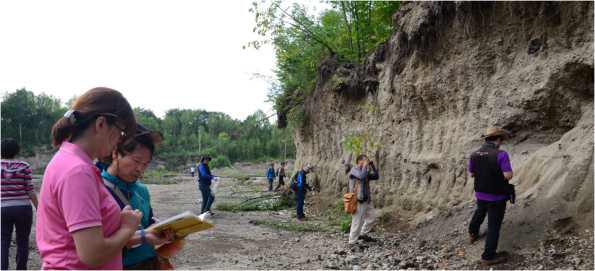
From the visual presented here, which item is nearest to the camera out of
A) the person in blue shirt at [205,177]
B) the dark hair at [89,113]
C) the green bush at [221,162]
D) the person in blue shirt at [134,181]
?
the dark hair at [89,113]

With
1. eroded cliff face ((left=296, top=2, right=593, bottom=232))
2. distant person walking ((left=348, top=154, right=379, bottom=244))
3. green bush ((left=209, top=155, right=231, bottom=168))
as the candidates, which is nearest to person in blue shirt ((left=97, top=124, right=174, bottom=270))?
eroded cliff face ((left=296, top=2, right=593, bottom=232))

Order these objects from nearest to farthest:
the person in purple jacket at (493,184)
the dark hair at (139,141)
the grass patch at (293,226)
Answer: the dark hair at (139,141) < the person in purple jacket at (493,184) < the grass patch at (293,226)

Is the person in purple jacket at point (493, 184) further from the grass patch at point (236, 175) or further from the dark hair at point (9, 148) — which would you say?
the grass patch at point (236, 175)

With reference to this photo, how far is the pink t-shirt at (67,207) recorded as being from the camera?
6.81 ft

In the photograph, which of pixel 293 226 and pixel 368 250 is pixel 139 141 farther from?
pixel 293 226

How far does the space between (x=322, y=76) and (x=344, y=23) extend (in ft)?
8.95

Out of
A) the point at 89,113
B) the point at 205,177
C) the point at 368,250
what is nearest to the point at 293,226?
the point at 205,177

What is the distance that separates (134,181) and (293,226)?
9.39 metres

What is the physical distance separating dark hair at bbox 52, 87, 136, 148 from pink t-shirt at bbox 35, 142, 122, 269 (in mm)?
121

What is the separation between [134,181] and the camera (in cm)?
318

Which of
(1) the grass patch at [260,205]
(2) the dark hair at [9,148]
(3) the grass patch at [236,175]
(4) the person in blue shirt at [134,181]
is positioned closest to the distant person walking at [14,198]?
(2) the dark hair at [9,148]

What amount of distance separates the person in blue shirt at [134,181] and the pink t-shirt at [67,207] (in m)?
0.64

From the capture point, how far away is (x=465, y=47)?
9.70 m

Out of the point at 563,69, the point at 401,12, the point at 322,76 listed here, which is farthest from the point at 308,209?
the point at 563,69
